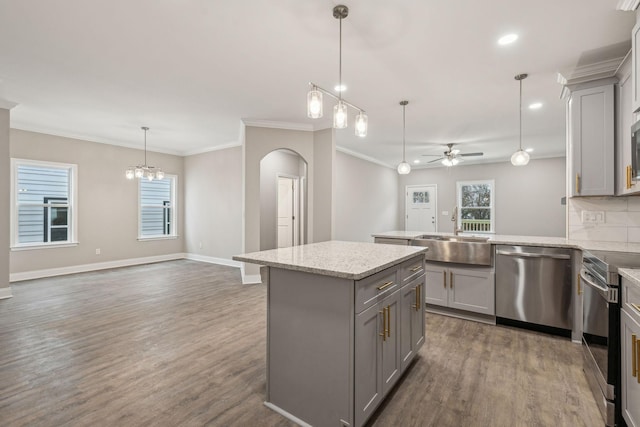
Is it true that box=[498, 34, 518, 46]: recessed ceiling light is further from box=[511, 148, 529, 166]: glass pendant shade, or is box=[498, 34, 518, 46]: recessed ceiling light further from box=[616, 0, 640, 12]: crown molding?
box=[511, 148, 529, 166]: glass pendant shade

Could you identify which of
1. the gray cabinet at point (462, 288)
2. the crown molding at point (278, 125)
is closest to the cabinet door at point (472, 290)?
the gray cabinet at point (462, 288)

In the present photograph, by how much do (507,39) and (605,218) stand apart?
83.0 inches

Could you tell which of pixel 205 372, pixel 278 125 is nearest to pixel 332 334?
pixel 205 372

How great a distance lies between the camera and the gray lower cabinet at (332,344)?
1.58 metres

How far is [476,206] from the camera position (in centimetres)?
866

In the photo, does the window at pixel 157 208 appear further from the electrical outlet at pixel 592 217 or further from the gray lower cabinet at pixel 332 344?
the electrical outlet at pixel 592 217

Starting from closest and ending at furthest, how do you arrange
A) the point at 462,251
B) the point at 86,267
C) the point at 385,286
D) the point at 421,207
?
the point at 385,286 < the point at 462,251 < the point at 86,267 < the point at 421,207

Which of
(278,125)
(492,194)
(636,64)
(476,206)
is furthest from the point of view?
(476,206)

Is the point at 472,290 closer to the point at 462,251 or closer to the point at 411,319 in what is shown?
the point at 462,251

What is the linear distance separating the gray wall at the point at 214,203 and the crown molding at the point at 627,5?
231 inches

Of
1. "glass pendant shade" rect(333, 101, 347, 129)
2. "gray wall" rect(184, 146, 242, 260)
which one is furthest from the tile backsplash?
"gray wall" rect(184, 146, 242, 260)

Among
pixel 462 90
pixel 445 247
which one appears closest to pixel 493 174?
pixel 462 90

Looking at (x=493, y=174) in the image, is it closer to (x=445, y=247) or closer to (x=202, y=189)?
(x=445, y=247)

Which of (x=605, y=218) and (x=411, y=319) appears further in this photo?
(x=605, y=218)
